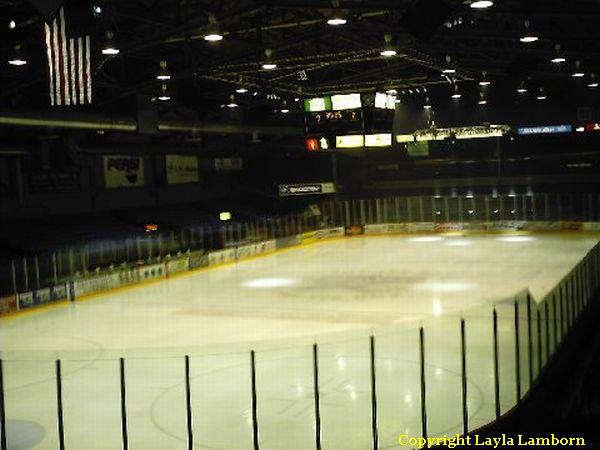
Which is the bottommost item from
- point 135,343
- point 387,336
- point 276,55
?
point 135,343

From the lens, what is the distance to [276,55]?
22.3m

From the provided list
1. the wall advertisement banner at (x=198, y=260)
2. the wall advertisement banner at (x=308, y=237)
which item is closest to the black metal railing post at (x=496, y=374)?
the wall advertisement banner at (x=198, y=260)

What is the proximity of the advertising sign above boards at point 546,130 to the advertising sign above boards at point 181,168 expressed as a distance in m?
15.4

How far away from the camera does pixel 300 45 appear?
74.3 feet

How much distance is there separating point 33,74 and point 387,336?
15338mm

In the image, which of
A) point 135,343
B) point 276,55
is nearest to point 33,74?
point 276,55

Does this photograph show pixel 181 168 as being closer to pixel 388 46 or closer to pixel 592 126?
pixel 592 126

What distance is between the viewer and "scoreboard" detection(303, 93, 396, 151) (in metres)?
24.0

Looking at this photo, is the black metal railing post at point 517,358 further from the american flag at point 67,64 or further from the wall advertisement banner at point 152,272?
the wall advertisement banner at point 152,272

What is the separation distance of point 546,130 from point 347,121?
49.4 feet

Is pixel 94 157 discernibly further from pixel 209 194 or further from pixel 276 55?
pixel 276 55

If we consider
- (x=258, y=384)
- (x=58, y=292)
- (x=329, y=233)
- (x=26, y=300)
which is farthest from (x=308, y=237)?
(x=258, y=384)

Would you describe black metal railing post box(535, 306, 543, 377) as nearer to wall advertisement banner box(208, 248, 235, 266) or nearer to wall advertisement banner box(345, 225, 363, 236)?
wall advertisement banner box(208, 248, 235, 266)

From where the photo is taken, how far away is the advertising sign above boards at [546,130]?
115ft
